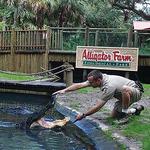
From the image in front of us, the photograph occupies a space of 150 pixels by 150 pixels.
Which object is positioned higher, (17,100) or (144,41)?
(144,41)

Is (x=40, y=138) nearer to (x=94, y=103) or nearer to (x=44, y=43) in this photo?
(x=94, y=103)

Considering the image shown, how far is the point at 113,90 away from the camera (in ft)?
27.9

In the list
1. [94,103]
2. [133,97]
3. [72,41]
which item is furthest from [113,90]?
[72,41]

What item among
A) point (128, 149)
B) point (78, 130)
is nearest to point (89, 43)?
point (78, 130)

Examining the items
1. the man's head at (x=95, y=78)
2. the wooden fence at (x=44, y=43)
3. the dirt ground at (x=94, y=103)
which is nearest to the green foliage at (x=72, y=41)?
the wooden fence at (x=44, y=43)

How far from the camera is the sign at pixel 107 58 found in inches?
765

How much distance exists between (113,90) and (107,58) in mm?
11228

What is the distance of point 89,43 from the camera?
20406 millimetres

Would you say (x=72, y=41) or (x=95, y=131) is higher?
(x=72, y=41)

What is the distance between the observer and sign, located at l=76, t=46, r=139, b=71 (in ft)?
63.8

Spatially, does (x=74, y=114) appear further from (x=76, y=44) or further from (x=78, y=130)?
(x=76, y=44)

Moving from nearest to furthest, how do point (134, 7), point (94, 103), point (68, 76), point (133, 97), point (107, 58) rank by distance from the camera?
point (133, 97), point (94, 103), point (68, 76), point (107, 58), point (134, 7)

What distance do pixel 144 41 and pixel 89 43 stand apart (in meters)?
2.26

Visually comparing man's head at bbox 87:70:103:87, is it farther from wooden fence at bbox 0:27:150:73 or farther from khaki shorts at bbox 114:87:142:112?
wooden fence at bbox 0:27:150:73
